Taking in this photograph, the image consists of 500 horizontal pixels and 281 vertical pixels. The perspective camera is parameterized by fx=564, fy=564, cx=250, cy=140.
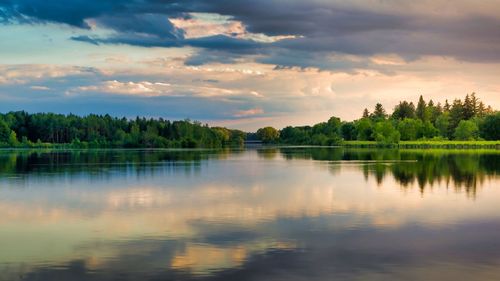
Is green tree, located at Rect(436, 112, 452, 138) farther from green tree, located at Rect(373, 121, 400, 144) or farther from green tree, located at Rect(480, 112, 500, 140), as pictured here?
green tree, located at Rect(480, 112, 500, 140)

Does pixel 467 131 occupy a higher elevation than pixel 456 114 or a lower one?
lower

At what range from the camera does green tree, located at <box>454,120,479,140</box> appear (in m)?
154

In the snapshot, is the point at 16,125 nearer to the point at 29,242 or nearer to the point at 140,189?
the point at 140,189

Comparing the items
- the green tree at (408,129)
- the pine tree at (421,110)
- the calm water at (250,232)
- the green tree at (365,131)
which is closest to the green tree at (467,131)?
the green tree at (408,129)

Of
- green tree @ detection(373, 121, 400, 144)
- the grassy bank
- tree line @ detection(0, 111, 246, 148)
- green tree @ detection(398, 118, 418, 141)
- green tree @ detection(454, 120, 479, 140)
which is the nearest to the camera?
the grassy bank

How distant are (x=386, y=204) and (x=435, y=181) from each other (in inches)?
563

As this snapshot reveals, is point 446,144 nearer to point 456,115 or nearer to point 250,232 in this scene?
point 456,115

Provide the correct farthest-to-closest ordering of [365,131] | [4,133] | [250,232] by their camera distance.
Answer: [365,131]
[4,133]
[250,232]

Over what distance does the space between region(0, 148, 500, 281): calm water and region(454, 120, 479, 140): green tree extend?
122503 millimetres

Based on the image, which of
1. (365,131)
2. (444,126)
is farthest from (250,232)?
(365,131)

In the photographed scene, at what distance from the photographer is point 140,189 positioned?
124ft

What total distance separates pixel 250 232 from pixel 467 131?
480 feet

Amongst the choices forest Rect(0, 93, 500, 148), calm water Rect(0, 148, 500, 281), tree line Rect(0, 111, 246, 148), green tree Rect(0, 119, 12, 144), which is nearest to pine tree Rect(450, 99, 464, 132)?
forest Rect(0, 93, 500, 148)

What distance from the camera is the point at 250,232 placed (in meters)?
21.4
